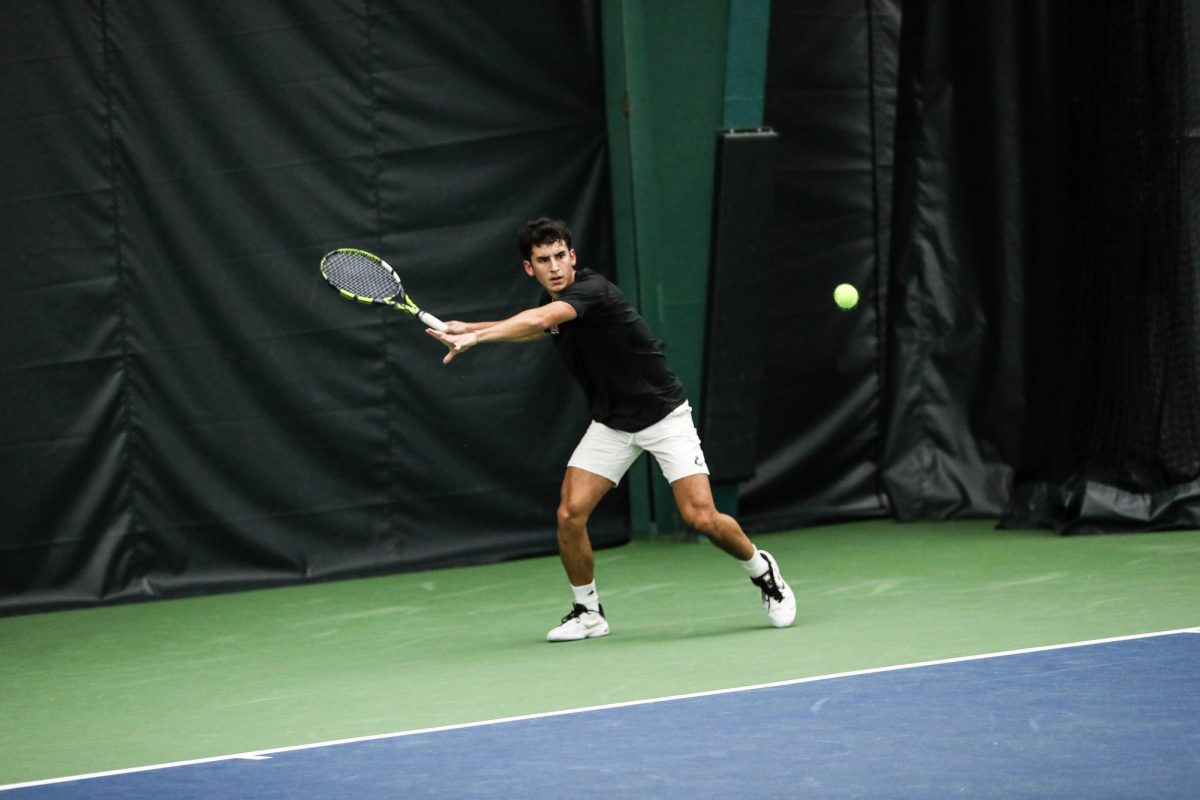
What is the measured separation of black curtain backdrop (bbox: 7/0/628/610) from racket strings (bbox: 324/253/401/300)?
85.9 inches

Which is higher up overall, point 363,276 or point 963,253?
point 363,276

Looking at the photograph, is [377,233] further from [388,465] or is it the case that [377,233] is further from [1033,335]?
[1033,335]

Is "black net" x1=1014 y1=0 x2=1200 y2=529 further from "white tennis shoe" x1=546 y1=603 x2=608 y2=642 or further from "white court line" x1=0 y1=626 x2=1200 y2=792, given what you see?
"white tennis shoe" x1=546 y1=603 x2=608 y2=642

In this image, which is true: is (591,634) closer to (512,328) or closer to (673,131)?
(512,328)

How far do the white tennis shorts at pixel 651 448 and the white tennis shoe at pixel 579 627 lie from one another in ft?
1.75

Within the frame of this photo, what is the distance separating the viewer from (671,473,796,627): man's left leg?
6.52m

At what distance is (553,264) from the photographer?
6355mm

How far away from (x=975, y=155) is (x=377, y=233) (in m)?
3.37

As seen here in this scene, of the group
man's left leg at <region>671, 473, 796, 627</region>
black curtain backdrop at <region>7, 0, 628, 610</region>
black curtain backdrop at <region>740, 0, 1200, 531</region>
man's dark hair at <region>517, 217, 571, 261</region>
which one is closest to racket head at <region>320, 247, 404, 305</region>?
man's dark hair at <region>517, 217, 571, 261</region>

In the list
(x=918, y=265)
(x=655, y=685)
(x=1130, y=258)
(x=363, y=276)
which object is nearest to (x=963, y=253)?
(x=918, y=265)

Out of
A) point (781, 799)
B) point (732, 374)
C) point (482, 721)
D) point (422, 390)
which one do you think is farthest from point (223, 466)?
point (781, 799)

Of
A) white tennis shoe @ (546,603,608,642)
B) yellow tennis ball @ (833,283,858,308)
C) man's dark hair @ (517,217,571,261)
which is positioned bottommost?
white tennis shoe @ (546,603,608,642)

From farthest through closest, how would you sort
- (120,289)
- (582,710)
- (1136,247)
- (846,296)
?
(1136,247) → (120,289) → (846,296) → (582,710)

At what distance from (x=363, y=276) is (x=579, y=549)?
51.6 inches
